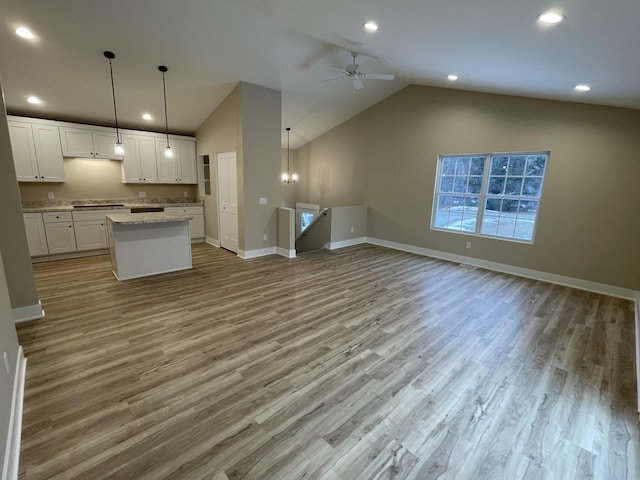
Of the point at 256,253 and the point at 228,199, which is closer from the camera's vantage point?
the point at 256,253

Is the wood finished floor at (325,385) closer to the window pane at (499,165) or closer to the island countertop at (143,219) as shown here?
the island countertop at (143,219)

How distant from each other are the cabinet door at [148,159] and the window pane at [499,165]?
7.09 metres

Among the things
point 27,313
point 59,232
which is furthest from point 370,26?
point 59,232

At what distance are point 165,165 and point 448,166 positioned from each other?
6.31 m

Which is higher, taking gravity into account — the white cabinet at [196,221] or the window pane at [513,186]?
the window pane at [513,186]

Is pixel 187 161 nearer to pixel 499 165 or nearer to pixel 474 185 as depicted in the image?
pixel 474 185

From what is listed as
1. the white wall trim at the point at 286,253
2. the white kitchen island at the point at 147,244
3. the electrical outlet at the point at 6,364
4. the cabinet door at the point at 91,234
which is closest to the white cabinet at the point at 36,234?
the cabinet door at the point at 91,234

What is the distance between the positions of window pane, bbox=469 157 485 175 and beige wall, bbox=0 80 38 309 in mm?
6785

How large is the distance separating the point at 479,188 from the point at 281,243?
4129mm

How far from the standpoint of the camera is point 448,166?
20.3 ft

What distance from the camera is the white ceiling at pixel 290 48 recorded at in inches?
102

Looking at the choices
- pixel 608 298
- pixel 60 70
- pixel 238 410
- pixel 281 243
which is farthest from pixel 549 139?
pixel 60 70

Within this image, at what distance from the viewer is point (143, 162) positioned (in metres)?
6.48

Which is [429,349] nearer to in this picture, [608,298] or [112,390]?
[112,390]
